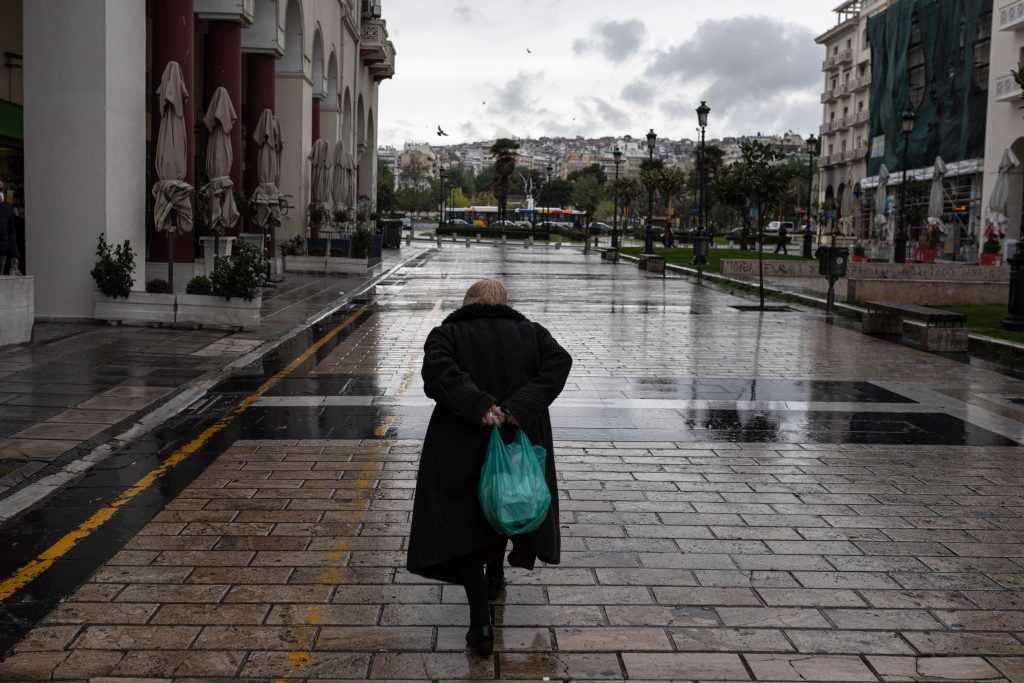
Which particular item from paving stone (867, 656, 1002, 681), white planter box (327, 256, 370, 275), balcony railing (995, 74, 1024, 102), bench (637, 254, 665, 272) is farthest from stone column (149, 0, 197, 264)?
balcony railing (995, 74, 1024, 102)

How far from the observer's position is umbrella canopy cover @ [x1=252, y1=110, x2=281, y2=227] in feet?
87.1

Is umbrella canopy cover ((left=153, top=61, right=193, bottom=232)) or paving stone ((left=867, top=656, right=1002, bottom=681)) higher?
umbrella canopy cover ((left=153, top=61, right=193, bottom=232))

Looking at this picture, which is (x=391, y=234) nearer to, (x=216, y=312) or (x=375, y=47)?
Answer: (x=375, y=47)

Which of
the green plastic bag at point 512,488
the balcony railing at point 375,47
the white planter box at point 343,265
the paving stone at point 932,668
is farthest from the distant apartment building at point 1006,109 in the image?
the green plastic bag at point 512,488

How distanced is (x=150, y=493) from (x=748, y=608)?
13.6ft

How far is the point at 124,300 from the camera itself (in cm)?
1650

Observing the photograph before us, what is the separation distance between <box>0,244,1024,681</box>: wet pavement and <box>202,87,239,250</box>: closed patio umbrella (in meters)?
10.6

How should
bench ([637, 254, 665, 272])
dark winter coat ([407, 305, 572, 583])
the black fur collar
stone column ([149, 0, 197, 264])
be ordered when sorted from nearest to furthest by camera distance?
dark winter coat ([407, 305, 572, 583]) → the black fur collar → stone column ([149, 0, 197, 264]) → bench ([637, 254, 665, 272])

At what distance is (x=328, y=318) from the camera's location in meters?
19.4

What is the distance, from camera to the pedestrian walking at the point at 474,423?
4.53m

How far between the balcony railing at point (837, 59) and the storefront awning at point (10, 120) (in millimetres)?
85372

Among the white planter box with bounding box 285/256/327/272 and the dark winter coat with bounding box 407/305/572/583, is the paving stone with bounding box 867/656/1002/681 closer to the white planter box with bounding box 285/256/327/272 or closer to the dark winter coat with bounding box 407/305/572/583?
the dark winter coat with bounding box 407/305/572/583

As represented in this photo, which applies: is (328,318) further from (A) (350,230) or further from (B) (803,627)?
(A) (350,230)

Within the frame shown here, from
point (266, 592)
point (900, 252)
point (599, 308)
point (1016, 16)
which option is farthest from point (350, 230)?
point (266, 592)
